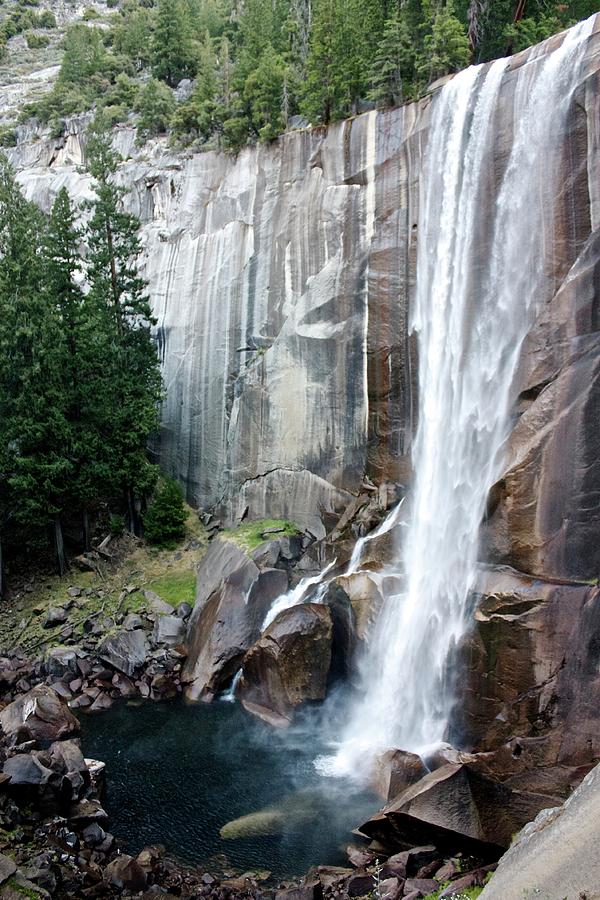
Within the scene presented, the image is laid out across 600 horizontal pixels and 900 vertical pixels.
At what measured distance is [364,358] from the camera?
1096 inches

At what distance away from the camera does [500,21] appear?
30031 mm

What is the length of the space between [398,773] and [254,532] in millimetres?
13962

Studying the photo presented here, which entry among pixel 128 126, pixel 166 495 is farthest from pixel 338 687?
pixel 128 126

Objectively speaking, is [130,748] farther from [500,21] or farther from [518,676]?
[500,21]

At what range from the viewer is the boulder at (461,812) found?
13438 mm

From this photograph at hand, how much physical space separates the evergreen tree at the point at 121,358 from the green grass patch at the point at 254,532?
18.3ft

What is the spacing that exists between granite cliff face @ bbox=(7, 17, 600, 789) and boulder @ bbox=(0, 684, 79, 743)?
38.6 feet

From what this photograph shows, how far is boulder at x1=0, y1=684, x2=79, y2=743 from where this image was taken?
19625mm

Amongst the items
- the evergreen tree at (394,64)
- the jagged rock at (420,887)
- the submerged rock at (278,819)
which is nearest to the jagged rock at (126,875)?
the submerged rock at (278,819)

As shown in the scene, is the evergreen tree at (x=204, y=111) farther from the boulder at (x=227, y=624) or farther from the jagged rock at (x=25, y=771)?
the jagged rock at (x=25, y=771)

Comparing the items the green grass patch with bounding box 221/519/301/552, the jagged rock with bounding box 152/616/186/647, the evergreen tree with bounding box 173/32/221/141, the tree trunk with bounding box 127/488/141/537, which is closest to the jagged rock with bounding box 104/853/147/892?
the jagged rock with bounding box 152/616/186/647

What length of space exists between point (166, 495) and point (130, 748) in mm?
14096

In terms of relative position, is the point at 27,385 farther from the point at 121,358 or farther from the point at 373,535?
the point at 373,535

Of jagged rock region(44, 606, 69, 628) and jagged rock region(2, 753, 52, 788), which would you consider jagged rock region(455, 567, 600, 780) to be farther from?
jagged rock region(44, 606, 69, 628)
